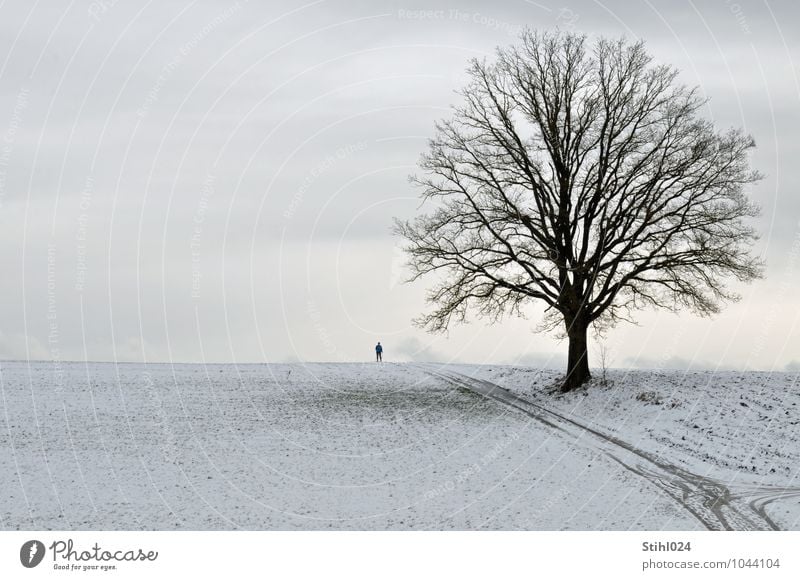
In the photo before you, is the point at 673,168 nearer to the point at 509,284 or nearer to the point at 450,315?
the point at 509,284

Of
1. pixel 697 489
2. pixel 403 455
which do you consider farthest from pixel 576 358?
pixel 697 489

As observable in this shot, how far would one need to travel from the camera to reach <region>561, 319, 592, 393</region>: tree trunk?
113ft

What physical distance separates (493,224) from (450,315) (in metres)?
4.66

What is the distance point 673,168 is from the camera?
109 ft

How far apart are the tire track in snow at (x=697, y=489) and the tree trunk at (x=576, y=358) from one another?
4.65m

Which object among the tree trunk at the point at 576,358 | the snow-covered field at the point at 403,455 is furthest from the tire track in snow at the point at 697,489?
the tree trunk at the point at 576,358

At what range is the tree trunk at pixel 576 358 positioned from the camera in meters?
34.4

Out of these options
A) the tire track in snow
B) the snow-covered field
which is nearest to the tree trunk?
the snow-covered field

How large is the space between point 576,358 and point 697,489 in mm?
13737

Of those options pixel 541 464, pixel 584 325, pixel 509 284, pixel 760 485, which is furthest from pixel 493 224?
pixel 760 485

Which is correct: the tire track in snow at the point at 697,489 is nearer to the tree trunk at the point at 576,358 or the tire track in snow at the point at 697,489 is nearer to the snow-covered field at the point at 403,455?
the snow-covered field at the point at 403,455

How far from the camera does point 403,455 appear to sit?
2602 cm

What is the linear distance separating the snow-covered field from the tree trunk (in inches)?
40.8

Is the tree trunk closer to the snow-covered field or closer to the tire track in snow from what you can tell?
the snow-covered field
